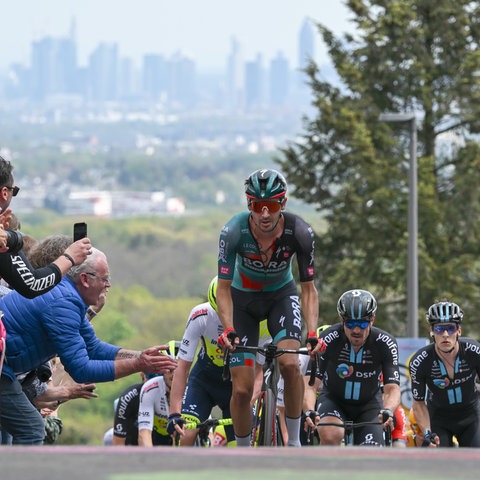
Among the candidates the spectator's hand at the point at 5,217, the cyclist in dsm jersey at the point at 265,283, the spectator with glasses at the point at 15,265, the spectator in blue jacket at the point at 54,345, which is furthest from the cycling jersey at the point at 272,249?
the spectator's hand at the point at 5,217

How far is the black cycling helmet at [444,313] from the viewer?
1195cm

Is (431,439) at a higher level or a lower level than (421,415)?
lower

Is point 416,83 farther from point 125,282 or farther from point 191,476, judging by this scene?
point 125,282

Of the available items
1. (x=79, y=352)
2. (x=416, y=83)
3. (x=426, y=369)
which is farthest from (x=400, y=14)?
(x=79, y=352)

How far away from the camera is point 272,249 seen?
10836 mm

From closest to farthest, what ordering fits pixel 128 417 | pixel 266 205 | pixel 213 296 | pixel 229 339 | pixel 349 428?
pixel 229 339 < pixel 266 205 < pixel 213 296 < pixel 349 428 < pixel 128 417

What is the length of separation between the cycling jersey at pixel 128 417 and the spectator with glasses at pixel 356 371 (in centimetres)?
209

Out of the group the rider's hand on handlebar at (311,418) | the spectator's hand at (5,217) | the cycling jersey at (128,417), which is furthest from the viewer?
the cycling jersey at (128,417)

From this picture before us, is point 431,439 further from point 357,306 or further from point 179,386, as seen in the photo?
point 179,386

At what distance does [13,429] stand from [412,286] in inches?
1035

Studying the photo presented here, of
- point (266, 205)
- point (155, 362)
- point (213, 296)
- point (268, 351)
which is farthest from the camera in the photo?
point (213, 296)

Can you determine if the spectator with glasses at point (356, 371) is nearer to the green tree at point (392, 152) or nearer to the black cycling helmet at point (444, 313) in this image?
the black cycling helmet at point (444, 313)

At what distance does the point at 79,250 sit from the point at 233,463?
2.47m

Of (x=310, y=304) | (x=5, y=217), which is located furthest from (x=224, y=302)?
(x=5, y=217)
